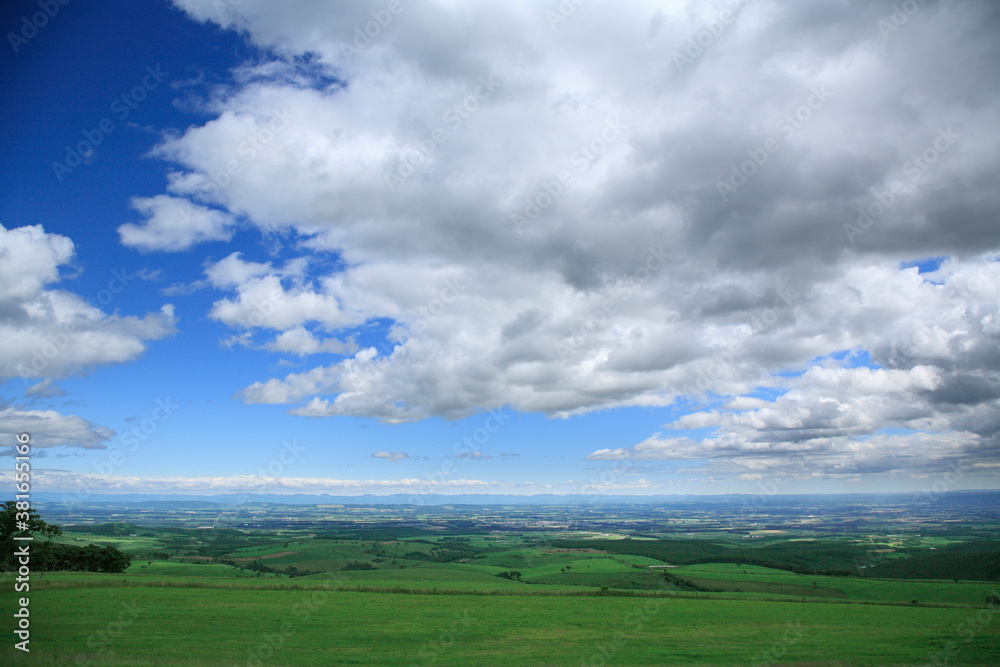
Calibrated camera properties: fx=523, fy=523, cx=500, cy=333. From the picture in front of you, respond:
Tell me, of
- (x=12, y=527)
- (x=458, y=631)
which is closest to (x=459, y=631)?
(x=458, y=631)

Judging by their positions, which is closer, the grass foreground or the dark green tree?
the grass foreground

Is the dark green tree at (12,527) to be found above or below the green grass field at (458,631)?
above

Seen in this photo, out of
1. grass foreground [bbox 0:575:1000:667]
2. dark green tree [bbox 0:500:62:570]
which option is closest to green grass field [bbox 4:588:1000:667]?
grass foreground [bbox 0:575:1000:667]

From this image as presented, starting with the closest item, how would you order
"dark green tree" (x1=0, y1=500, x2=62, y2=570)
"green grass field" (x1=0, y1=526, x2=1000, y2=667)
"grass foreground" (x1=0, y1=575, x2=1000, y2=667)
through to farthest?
"grass foreground" (x1=0, y1=575, x2=1000, y2=667) → "green grass field" (x1=0, y1=526, x2=1000, y2=667) → "dark green tree" (x1=0, y1=500, x2=62, y2=570)

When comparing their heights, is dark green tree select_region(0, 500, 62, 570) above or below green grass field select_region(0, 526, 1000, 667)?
above

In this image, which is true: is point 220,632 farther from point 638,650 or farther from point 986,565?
point 986,565

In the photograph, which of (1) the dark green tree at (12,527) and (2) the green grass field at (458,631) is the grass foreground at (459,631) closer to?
(2) the green grass field at (458,631)

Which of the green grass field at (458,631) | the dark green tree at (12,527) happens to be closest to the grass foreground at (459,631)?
the green grass field at (458,631)

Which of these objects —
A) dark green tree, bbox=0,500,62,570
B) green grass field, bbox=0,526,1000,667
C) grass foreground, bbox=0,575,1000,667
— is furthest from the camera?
dark green tree, bbox=0,500,62,570

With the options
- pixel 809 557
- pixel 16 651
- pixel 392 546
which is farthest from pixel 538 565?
pixel 16 651

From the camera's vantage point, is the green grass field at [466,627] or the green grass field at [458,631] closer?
the green grass field at [458,631]

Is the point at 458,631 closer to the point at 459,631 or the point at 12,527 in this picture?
the point at 459,631

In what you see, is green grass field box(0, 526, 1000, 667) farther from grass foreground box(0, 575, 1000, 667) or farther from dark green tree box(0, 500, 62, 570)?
dark green tree box(0, 500, 62, 570)

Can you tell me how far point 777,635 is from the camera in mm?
41156
